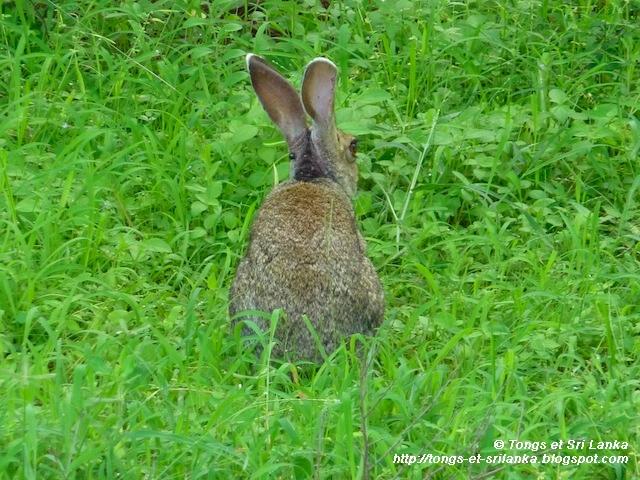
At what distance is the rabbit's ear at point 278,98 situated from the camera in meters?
7.13

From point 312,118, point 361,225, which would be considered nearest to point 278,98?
point 312,118

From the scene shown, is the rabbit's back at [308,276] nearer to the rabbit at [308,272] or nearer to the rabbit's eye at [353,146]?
the rabbit at [308,272]

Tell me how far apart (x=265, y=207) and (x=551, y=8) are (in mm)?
2740

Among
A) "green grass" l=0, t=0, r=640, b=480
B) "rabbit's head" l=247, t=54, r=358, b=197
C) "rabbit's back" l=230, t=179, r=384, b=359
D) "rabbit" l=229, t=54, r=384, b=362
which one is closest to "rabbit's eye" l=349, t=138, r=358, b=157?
"rabbit's head" l=247, t=54, r=358, b=197

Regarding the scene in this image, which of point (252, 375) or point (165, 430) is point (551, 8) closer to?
point (252, 375)

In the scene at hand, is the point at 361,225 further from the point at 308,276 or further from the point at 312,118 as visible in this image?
the point at 308,276

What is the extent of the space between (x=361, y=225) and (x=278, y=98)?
78 centimetres

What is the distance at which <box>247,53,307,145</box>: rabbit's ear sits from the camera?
7129 mm

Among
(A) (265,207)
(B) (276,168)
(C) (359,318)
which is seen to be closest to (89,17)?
(B) (276,168)

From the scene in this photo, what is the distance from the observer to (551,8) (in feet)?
27.8

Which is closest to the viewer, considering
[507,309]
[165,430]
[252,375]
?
[165,430]

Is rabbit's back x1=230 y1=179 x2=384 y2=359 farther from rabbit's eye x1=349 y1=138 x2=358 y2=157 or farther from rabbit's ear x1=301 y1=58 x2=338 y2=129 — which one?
rabbit's eye x1=349 y1=138 x2=358 y2=157

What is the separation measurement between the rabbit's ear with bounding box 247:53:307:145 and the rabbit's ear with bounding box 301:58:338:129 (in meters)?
0.11

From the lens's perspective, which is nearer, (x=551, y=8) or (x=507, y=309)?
(x=507, y=309)
